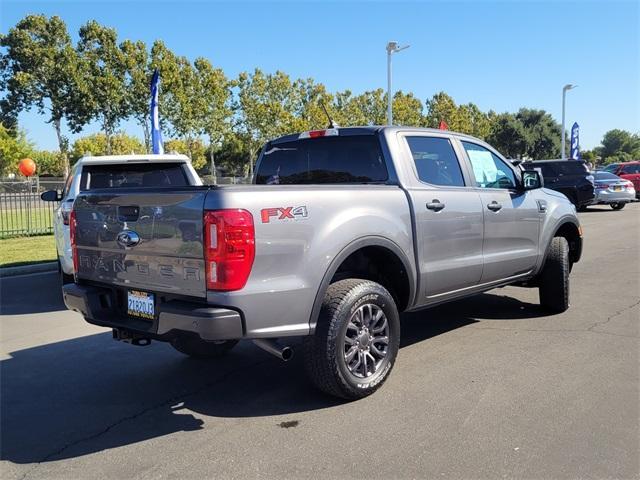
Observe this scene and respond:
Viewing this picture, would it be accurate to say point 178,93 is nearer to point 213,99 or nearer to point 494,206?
point 213,99

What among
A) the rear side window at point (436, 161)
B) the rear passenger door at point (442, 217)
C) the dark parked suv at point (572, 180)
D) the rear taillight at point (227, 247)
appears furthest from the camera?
the dark parked suv at point (572, 180)

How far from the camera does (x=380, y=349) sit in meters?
4.23

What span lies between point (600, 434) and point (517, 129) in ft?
230

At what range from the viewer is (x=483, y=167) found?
18.2ft

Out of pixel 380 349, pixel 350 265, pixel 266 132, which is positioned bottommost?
pixel 380 349

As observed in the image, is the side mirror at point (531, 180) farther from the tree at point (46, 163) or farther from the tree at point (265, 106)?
the tree at point (46, 163)

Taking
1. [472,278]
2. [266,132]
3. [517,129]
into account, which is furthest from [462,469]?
[517,129]

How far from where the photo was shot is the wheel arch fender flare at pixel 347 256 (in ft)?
12.1

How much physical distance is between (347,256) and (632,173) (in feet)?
93.8

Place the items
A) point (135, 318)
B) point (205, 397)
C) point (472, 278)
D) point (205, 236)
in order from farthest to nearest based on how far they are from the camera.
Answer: point (472, 278)
point (205, 397)
point (135, 318)
point (205, 236)

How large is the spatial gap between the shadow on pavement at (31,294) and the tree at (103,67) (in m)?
31.5

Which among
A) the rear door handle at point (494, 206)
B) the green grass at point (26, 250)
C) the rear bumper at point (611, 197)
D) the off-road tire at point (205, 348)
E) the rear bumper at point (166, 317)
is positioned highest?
the rear door handle at point (494, 206)

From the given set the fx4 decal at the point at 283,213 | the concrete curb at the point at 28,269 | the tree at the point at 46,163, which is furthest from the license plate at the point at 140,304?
the tree at the point at 46,163

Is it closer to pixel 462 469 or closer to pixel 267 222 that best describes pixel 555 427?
pixel 462 469
